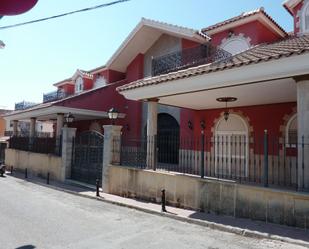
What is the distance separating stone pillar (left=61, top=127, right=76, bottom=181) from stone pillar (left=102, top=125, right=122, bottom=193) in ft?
11.2

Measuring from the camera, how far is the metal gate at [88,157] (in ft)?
40.3

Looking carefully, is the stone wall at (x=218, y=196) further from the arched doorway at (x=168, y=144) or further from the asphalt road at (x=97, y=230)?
the arched doorway at (x=168, y=144)

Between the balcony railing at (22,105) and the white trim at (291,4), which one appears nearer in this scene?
the white trim at (291,4)

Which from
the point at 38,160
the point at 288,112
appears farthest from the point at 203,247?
the point at 38,160

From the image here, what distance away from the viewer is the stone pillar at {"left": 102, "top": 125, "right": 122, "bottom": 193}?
1097 cm

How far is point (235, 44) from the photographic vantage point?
1322 cm

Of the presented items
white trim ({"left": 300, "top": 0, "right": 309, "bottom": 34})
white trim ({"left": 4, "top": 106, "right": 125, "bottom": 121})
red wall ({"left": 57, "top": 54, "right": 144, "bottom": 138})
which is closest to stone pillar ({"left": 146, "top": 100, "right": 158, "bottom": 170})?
white trim ({"left": 300, "top": 0, "right": 309, "bottom": 34})

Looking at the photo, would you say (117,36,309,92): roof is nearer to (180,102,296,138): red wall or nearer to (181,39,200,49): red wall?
(180,102,296,138): red wall

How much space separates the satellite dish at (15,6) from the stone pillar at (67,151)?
40.6 ft

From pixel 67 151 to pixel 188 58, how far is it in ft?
22.9

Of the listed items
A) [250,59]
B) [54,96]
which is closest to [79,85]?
[54,96]

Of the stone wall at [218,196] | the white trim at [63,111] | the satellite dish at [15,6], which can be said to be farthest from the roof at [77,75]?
the satellite dish at [15,6]

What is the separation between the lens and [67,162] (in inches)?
546

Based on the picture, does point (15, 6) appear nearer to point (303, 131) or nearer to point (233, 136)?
point (303, 131)
